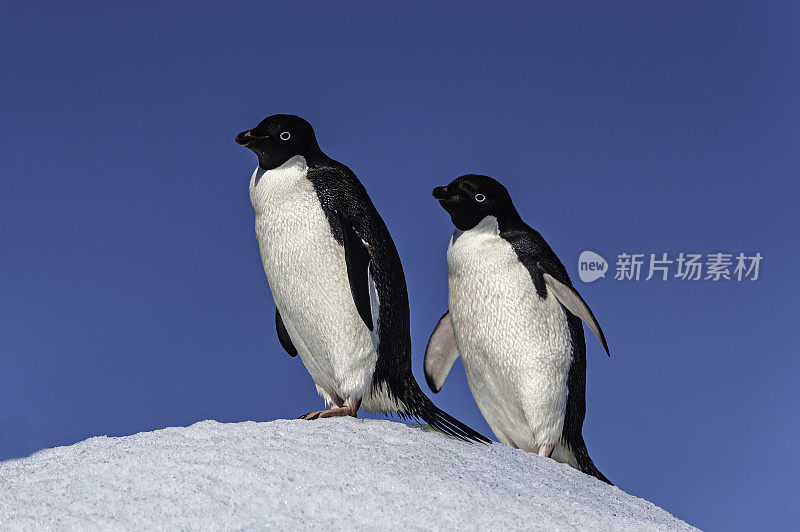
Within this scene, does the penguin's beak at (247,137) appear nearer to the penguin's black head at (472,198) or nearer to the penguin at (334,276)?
the penguin at (334,276)

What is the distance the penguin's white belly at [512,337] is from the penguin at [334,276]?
24cm

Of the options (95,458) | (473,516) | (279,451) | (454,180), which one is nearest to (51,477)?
(95,458)

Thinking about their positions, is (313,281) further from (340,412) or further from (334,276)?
(340,412)

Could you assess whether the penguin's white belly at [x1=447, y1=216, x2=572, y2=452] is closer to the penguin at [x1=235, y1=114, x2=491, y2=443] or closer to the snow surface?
the penguin at [x1=235, y1=114, x2=491, y2=443]

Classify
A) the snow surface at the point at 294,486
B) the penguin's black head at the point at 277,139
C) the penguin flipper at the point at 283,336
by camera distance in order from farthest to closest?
the penguin flipper at the point at 283,336, the penguin's black head at the point at 277,139, the snow surface at the point at 294,486

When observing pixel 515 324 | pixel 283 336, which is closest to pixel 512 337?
pixel 515 324

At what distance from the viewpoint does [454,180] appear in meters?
2.80

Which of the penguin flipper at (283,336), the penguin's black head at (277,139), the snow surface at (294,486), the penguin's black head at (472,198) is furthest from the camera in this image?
the penguin flipper at (283,336)

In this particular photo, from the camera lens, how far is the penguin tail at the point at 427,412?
101 inches

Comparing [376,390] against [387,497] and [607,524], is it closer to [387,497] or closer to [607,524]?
[387,497]

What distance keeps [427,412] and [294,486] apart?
86 centimetres

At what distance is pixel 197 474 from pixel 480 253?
4.21ft

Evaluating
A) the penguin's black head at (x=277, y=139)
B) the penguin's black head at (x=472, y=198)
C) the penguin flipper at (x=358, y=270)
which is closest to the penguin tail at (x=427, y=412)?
the penguin flipper at (x=358, y=270)

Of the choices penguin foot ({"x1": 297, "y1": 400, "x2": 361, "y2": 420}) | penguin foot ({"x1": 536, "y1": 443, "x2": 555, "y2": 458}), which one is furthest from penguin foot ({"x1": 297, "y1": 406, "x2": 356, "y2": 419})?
penguin foot ({"x1": 536, "y1": 443, "x2": 555, "y2": 458})
